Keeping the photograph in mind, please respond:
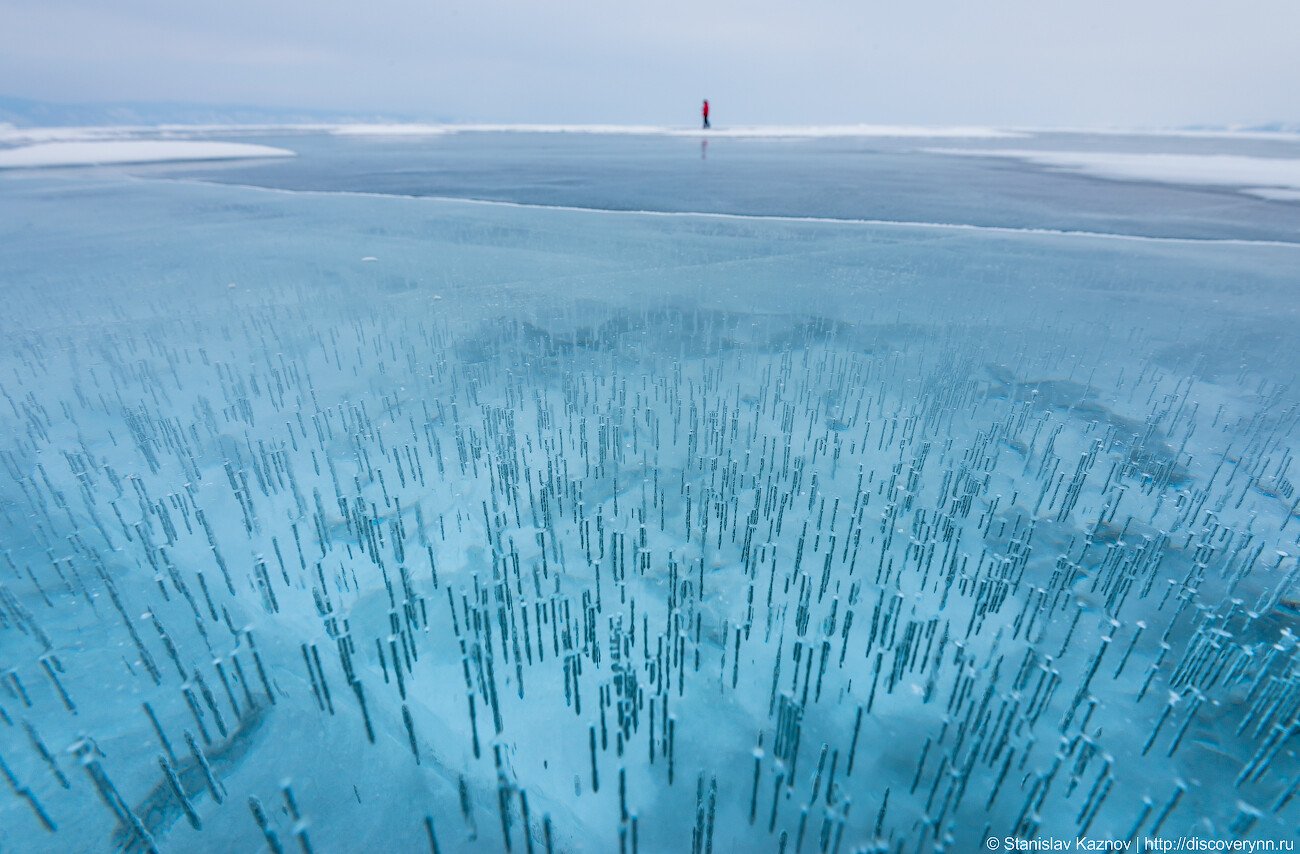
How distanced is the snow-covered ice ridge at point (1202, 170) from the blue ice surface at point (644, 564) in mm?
21413

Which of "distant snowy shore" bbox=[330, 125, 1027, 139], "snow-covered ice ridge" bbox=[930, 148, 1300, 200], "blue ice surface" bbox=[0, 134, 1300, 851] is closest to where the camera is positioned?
"blue ice surface" bbox=[0, 134, 1300, 851]

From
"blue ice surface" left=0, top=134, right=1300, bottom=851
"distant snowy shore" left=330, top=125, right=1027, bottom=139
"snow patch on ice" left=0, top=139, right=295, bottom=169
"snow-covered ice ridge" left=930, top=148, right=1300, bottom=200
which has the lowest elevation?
"blue ice surface" left=0, top=134, right=1300, bottom=851

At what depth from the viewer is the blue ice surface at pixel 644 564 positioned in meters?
3.72

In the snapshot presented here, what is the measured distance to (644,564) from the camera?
208 inches

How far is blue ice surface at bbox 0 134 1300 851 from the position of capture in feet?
12.2

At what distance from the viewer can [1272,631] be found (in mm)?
4840

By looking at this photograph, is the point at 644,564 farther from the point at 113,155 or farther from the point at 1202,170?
the point at 113,155

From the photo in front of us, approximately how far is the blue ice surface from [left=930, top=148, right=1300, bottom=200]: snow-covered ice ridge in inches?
843

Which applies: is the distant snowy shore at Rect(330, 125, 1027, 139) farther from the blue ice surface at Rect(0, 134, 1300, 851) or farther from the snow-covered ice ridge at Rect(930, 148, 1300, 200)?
the blue ice surface at Rect(0, 134, 1300, 851)

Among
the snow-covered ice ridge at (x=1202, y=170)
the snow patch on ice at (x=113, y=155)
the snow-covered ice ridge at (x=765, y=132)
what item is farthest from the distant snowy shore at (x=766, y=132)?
the snow patch on ice at (x=113, y=155)

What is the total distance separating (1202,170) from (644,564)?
46.1 m

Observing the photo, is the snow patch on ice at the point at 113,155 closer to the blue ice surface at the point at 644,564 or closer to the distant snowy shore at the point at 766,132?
the blue ice surface at the point at 644,564

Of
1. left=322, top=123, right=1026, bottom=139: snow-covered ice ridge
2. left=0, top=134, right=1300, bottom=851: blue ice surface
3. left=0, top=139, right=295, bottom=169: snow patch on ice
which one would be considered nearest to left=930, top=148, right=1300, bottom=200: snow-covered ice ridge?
left=0, top=134, right=1300, bottom=851: blue ice surface

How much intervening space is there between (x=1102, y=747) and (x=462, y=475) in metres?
6.10
